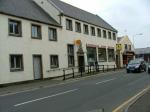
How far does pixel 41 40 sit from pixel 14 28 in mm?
4957

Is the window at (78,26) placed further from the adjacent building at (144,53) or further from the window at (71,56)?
the adjacent building at (144,53)

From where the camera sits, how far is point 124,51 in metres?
77.0

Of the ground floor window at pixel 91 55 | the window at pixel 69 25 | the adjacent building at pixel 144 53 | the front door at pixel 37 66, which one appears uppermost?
the window at pixel 69 25

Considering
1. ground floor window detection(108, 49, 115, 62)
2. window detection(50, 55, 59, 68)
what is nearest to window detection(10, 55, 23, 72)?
window detection(50, 55, 59, 68)

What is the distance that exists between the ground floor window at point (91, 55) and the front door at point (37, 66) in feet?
46.8

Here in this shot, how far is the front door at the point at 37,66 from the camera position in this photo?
35219 mm

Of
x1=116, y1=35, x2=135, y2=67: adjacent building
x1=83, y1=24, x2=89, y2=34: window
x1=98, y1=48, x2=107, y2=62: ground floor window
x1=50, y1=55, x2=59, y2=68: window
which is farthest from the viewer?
x1=116, y1=35, x2=135, y2=67: adjacent building

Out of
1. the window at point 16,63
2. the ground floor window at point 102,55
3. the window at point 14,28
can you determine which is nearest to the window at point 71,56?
the ground floor window at point 102,55

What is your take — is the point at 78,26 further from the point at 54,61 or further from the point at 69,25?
the point at 54,61

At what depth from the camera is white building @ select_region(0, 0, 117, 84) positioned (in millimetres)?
31089

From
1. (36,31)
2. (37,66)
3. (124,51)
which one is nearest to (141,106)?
(37,66)

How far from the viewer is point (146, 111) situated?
1161cm

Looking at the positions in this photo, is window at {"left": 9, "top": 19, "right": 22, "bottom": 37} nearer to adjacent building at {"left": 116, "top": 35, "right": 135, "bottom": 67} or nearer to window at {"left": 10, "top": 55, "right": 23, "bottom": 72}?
window at {"left": 10, "top": 55, "right": 23, "bottom": 72}

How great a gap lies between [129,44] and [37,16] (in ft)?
166
